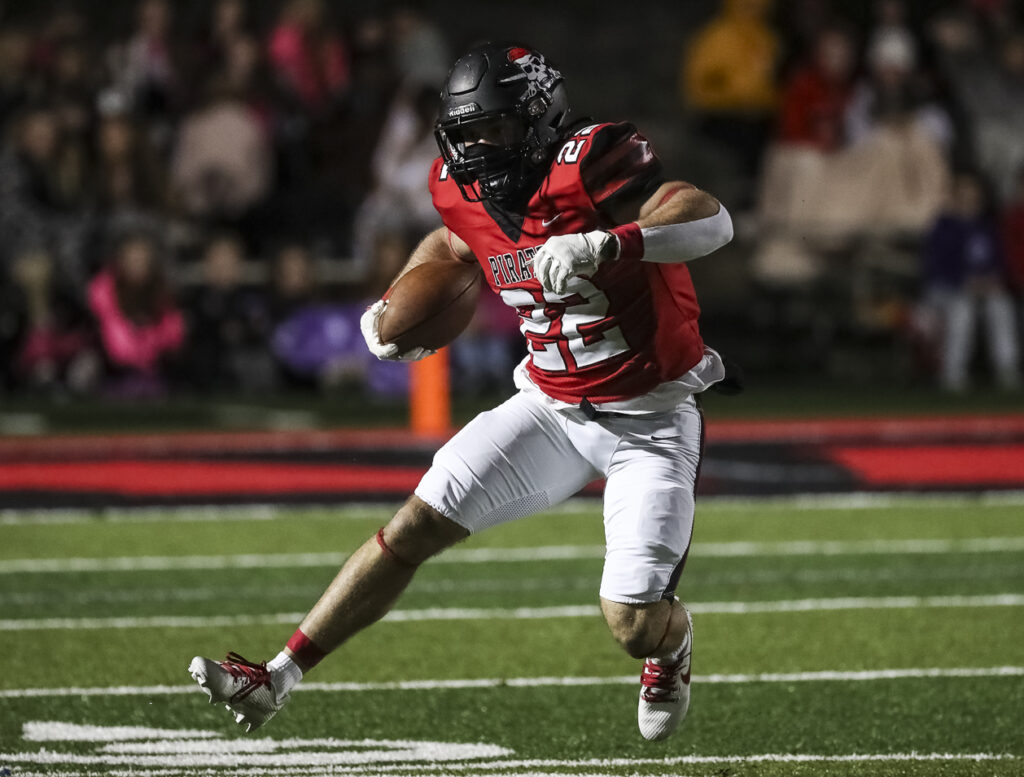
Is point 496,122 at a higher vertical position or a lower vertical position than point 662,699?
higher

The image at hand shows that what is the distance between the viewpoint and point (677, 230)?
4035 mm

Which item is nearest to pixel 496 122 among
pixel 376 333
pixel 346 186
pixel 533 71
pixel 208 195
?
pixel 533 71

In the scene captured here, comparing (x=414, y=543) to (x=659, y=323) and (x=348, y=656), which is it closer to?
(x=659, y=323)

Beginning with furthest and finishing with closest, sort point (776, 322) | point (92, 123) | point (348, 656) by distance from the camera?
point (776, 322) → point (92, 123) → point (348, 656)

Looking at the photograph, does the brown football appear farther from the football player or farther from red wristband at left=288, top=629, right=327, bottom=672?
red wristband at left=288, top=629, right=327, bottom=672

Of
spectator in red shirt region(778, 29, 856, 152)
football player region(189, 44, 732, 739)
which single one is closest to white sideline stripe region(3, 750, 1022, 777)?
football player region(189, 44, 732, 739)

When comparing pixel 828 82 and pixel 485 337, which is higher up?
pixel 828 82

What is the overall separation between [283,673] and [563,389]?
94 centimetres

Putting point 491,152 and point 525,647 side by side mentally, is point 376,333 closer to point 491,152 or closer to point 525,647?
point 491,152

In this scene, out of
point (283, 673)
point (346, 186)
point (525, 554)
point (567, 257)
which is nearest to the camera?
point (567, 257)

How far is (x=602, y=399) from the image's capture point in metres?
4.39

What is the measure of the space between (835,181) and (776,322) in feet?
3.41

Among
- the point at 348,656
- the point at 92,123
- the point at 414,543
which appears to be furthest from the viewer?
the point at 92,123

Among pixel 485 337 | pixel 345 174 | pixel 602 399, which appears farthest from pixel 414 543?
pixel 345 174
